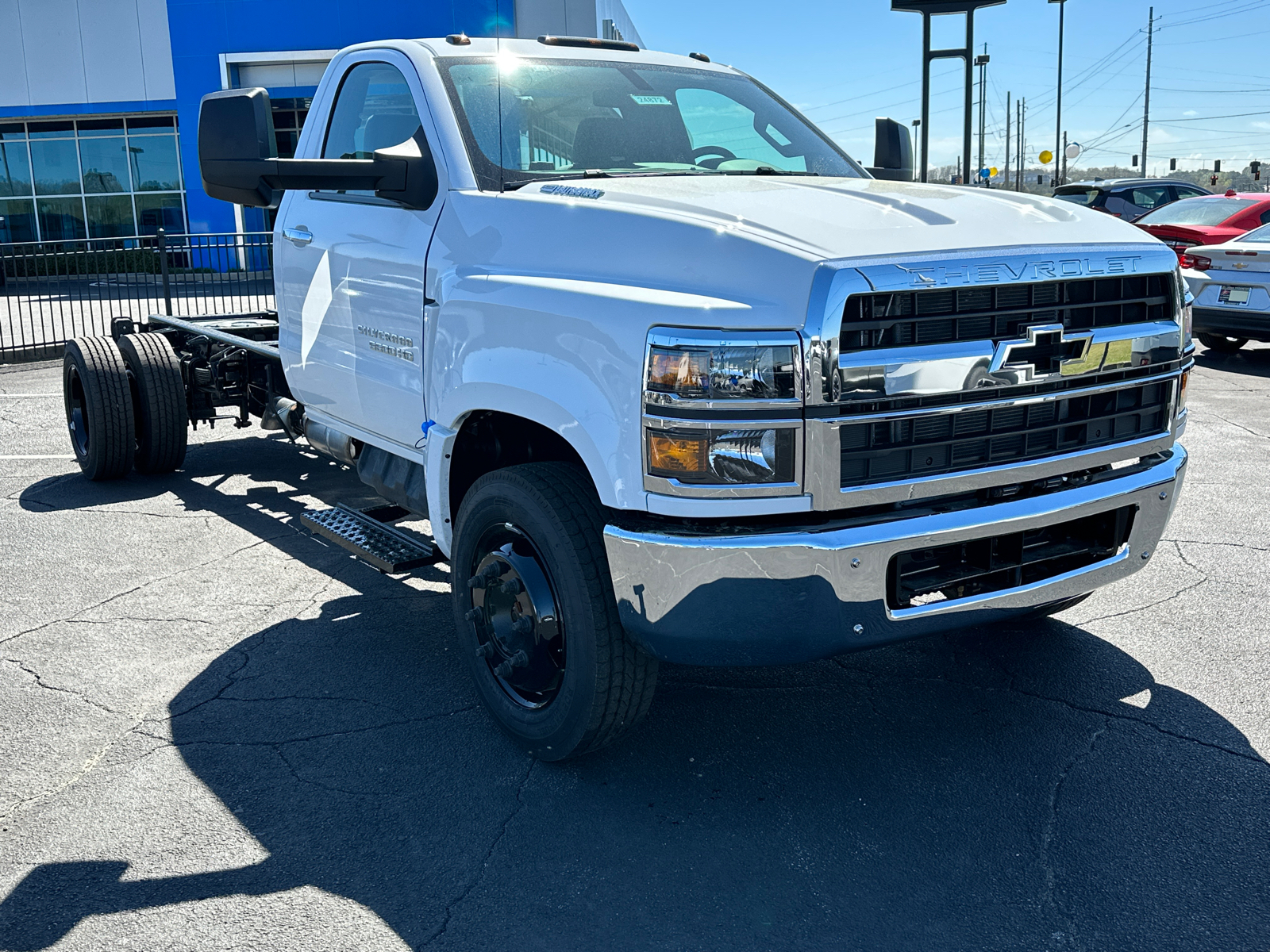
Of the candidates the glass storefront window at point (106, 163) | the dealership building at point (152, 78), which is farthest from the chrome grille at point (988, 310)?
the glass storefront window at point (106, 163)

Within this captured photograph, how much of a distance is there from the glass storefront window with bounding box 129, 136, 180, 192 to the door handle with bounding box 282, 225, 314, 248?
2632 centimetres

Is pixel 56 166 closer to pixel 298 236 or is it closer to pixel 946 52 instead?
pixel 946 52

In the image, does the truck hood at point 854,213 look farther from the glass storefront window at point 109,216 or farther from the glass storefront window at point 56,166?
the glass storefront window at point 56,166

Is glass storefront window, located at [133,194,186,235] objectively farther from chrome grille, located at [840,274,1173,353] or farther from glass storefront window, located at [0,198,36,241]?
chrome grille, located at [840,274,1173,353]

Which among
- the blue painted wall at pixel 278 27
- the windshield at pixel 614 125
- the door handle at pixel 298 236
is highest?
the blue painted wall at pixel 278 27

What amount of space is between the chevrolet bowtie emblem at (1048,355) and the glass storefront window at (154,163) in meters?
29.1

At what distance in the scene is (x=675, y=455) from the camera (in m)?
2.80

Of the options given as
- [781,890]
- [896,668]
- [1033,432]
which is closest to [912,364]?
[1033,432]

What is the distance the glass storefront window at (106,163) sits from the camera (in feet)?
94.4

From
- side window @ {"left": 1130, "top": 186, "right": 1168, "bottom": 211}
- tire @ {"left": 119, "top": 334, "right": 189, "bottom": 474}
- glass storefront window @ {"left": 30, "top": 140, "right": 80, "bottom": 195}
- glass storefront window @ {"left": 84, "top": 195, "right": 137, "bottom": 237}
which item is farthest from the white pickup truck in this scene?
glass storefront window @ {"left": 30, "top": 140, "right": 80, "bottom": 195}

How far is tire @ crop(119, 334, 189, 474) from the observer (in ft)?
23.1

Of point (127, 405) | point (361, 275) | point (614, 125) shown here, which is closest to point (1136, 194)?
point (127, 405)

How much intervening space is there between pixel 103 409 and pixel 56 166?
2632 cm

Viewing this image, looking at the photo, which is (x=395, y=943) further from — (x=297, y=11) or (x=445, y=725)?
(x=297, y=11)
